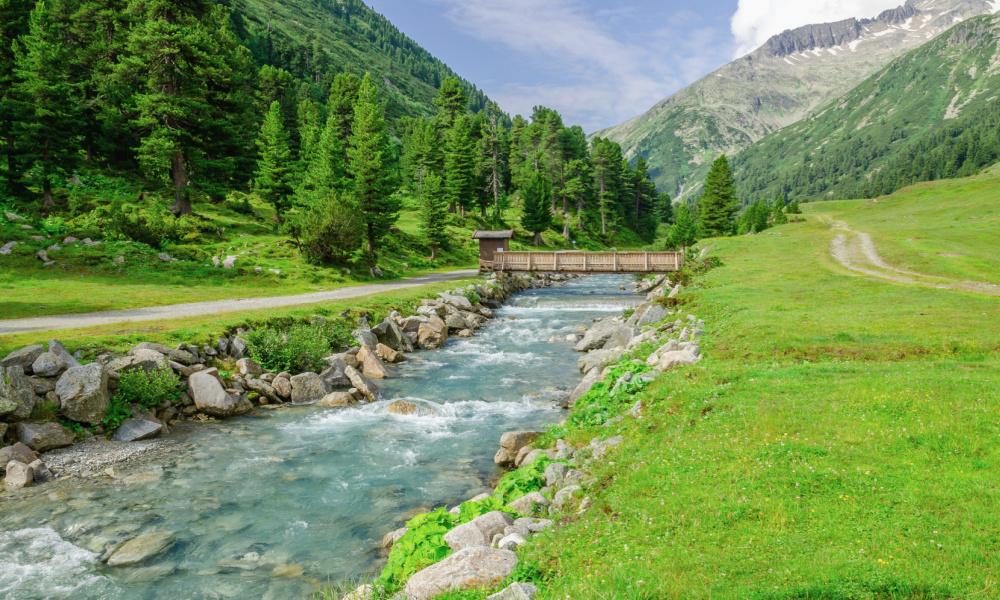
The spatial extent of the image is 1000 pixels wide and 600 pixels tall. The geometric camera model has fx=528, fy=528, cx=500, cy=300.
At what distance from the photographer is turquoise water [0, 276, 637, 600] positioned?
384 inches

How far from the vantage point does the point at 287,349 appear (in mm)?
22203

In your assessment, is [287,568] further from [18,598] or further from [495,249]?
[495,249]

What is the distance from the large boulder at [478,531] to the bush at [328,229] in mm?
37025

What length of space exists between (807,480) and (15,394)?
18778 mm

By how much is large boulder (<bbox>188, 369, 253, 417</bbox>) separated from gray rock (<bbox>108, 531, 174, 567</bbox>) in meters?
7.53

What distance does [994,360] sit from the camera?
552 inches

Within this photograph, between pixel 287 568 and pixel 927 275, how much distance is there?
40.1m

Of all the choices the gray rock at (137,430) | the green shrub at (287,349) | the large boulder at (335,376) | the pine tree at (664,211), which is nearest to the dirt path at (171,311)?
the green shrub at (287,349)

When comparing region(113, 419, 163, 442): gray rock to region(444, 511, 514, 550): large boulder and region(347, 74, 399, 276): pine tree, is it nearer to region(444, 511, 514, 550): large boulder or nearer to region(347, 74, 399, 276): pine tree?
region(444, 511, 514, 550): large boulder

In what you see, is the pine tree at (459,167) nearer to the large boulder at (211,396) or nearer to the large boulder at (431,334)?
the large boulder at (431,334)

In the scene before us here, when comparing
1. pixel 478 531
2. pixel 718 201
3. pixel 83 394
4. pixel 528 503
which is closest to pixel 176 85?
pixel 83 394

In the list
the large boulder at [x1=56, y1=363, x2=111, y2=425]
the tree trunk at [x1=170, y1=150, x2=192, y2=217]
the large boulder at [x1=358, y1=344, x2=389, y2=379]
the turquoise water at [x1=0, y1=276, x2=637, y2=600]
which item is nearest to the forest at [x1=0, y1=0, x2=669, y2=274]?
the tree trunk at [x1=170, y1=150, x2=192, y2=217]

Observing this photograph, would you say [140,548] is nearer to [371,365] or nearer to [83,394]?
[83,394]

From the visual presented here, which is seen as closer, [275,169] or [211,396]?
[211,396]
